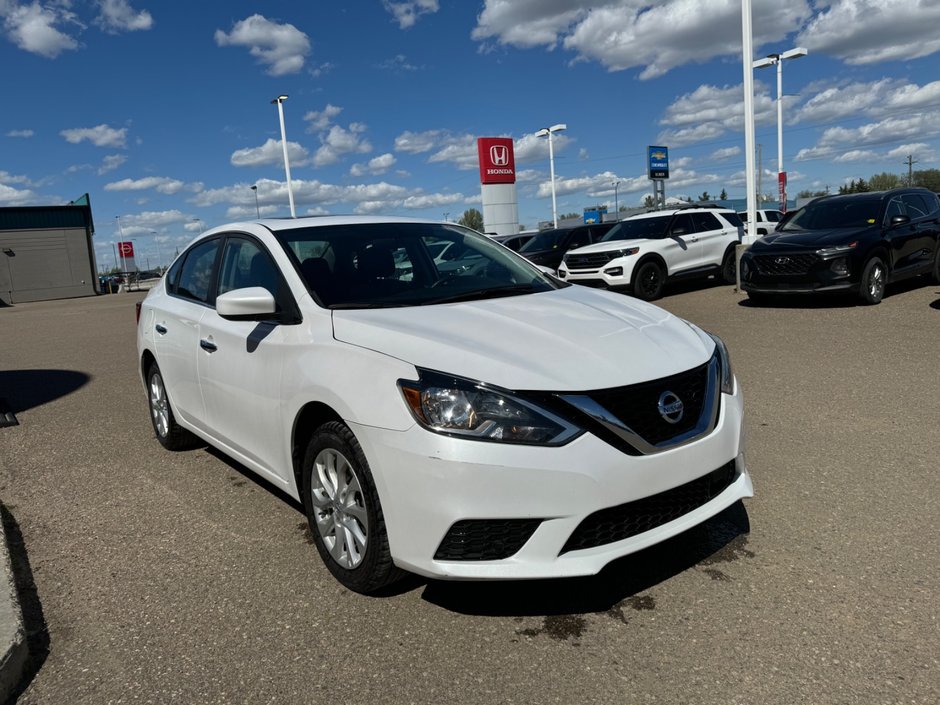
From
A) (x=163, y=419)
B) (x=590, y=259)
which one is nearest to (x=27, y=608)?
(x=163, y=419)

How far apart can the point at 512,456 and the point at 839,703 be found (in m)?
1.29

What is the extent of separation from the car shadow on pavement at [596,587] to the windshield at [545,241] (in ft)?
51.9

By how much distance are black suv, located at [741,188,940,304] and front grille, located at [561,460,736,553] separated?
29.9 ft

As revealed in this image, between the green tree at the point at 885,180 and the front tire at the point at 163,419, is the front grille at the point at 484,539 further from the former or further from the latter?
the green tree at the point at 885,180

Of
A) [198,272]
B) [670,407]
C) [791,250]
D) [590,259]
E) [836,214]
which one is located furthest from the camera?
[590,259]

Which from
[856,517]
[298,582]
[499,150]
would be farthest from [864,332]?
[499,150]

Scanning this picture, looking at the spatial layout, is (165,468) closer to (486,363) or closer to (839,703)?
(486,363)

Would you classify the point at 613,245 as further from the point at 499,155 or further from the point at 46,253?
the point at 46,253

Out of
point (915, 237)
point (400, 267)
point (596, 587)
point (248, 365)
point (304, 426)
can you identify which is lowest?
point (596, 587)

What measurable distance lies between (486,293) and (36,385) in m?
7.60

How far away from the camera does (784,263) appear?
441 inches

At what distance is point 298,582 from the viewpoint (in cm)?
328

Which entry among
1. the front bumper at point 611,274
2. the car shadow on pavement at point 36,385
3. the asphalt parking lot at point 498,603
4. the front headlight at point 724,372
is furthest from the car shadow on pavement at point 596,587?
the front bumper at point 611,274

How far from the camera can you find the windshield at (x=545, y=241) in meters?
18.9
